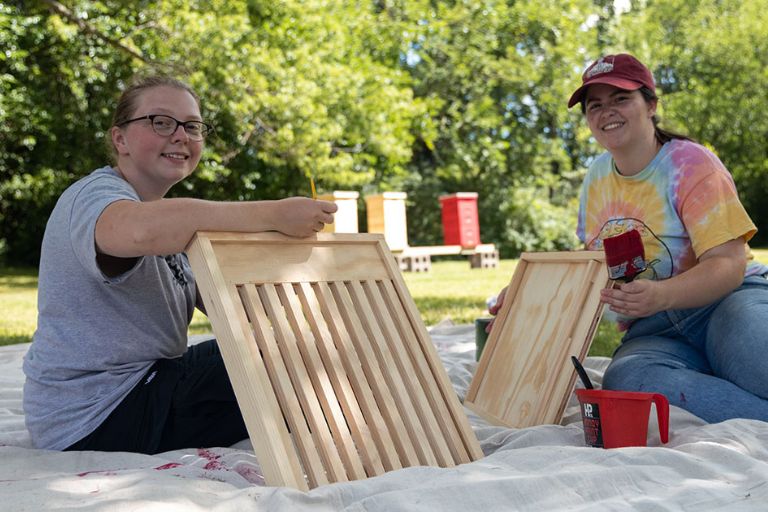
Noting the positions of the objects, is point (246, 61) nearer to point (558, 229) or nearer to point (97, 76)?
point (97, 76)

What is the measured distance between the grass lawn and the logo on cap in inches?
77.0

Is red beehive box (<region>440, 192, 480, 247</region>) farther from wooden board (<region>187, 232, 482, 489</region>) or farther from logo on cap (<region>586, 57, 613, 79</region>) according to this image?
wooden board (<region>187, 232, 482, 489</region>)

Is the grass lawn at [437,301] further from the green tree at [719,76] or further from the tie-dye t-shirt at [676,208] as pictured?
the green tree at [719,76]

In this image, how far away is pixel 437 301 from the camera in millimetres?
7508

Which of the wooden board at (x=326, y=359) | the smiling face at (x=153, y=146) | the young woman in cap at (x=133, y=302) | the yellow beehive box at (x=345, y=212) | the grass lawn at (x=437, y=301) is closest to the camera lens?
the wooden board at (x=326, y=359)

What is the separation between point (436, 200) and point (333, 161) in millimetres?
4419

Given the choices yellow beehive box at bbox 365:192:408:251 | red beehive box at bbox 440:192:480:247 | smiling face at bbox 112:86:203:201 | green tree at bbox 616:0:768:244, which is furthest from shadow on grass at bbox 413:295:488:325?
green tree at bbox 616:0:768:244

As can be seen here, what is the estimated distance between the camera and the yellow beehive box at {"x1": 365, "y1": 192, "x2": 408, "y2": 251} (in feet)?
38.2

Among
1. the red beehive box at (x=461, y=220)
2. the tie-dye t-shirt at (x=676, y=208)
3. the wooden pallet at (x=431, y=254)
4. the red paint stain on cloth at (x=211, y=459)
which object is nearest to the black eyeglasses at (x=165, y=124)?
the red paint stain on cloth at (x=211, y=459)

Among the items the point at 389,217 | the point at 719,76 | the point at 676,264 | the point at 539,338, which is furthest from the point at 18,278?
the point at 719,76

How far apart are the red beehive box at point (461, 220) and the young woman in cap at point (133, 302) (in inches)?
406

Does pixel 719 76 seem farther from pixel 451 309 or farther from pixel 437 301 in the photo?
pixel 451 309

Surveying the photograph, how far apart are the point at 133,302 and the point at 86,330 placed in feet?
0.53

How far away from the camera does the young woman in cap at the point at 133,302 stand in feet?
7.33
